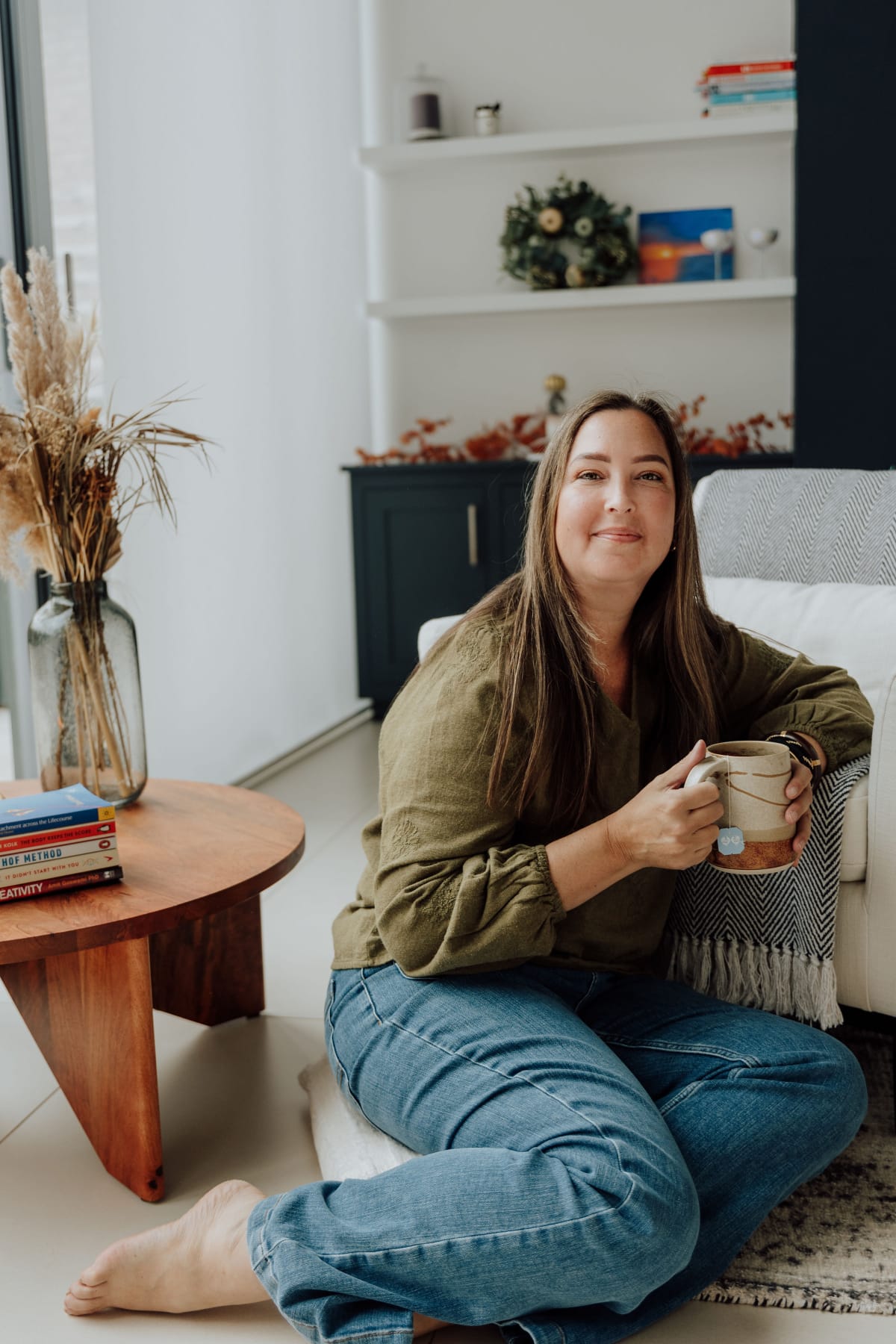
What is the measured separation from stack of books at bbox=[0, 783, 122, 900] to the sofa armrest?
3.22ft

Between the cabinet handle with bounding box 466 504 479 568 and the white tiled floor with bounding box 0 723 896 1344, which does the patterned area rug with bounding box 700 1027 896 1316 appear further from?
the cabinet handle with bounding box 466 504 479 568

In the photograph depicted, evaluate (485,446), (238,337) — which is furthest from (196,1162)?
(485,446)

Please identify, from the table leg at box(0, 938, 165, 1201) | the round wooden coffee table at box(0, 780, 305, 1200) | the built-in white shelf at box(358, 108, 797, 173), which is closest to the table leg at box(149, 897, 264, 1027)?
the round wooden coffee table at box(0, 780, 305, 1200)

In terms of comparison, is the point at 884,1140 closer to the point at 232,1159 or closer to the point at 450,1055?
the point at 450,1055

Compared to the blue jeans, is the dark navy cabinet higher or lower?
higher

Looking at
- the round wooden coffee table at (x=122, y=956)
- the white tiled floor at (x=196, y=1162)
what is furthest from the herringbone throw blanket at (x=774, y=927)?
the round wooden coffee table at (x=122, y=956)

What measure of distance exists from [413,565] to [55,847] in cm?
309

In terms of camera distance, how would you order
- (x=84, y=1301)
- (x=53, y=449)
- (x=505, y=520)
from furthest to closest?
(x=505, y=520), (x=53, y=449), (x=84, y=1301)

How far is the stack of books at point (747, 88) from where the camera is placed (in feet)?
14.2

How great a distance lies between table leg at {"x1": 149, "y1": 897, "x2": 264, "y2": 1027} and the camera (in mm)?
2064

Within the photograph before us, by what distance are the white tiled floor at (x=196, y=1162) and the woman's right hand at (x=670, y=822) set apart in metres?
0.50

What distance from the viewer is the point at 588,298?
4547 millimetres

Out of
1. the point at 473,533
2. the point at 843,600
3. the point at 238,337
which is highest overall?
the point at 238,337

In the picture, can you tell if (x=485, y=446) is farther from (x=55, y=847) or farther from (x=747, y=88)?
(x=55, y=847)
